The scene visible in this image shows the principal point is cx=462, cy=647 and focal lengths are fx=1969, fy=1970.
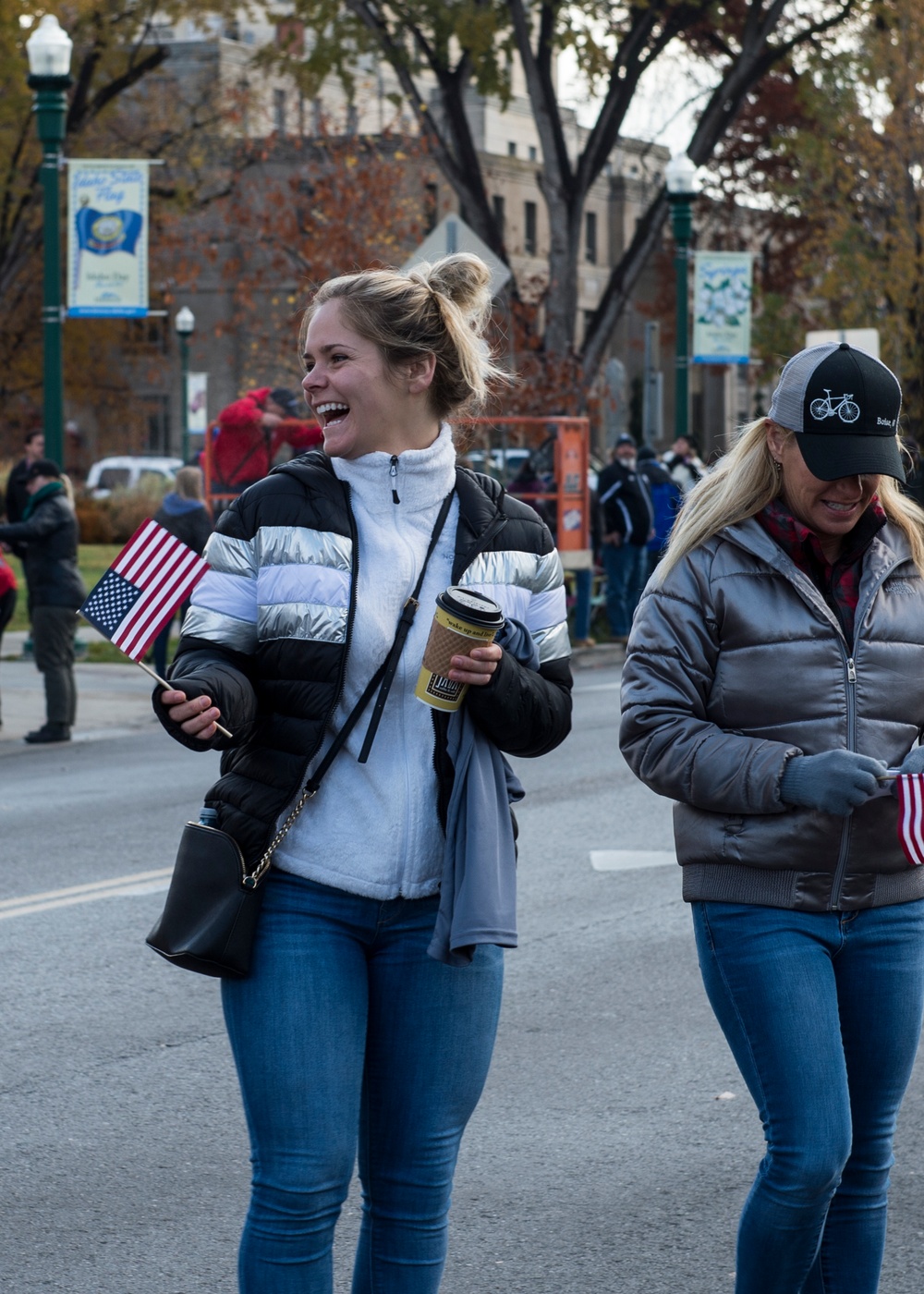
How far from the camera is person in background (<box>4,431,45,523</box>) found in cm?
1675

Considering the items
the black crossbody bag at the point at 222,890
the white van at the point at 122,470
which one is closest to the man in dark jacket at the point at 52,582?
the black crossbody bag at the point at 222,890

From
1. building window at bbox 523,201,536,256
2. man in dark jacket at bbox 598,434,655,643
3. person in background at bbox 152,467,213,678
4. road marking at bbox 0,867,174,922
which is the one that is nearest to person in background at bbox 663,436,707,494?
man in dark jacket at bbox 598,434,655,643

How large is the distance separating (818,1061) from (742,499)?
981mm

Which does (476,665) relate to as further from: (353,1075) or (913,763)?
(913,763)

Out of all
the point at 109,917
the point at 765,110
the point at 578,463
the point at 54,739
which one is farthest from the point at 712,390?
the point at 109,917

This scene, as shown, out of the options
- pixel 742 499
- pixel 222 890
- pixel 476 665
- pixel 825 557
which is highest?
pixel 742 499

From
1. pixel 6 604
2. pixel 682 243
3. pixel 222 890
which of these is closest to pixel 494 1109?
pixel 222 890

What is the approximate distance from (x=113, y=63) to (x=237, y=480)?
1642 cm

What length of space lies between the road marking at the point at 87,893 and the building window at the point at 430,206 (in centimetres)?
3171

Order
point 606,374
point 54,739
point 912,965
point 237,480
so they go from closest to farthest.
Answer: point 912,965, point 54,739, point 237,480, point 606,374

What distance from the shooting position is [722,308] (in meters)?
23.8

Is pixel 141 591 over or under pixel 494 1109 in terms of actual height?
over

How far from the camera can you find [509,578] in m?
3.32

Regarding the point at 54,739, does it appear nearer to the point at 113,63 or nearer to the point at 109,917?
the point at 109,917
